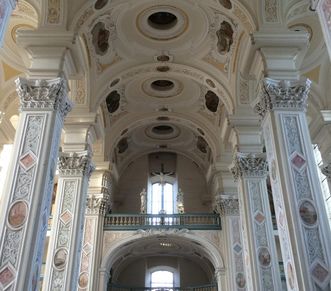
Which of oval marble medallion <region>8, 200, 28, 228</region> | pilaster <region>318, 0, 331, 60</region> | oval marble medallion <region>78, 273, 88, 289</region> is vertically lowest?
oval marble medallion <region>8, 200, 28, 228</region>

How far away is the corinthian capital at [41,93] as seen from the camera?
8.73 meters

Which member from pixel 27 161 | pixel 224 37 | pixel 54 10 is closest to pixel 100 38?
pixel 54 10

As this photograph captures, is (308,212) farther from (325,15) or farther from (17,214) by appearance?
(17,214)

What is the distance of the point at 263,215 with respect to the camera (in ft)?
37.3

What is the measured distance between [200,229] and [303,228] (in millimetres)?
9648

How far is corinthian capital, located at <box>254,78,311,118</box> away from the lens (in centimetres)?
877

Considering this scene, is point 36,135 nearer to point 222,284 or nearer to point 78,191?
point 78,191

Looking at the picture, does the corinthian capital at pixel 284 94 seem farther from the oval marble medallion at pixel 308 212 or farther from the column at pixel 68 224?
the column at pixel 68 224

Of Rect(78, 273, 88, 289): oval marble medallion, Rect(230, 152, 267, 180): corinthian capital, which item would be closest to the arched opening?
Rect(78, 273, 88, 289): oval marble medallion

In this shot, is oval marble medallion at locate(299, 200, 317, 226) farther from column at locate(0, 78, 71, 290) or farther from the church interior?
column at locate(0, 78, 71, 290)

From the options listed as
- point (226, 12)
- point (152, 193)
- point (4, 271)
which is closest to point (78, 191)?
point (4, 271)

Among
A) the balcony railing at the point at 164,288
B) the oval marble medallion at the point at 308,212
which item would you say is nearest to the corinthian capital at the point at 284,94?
the oval marble medallion at the point at 308,212

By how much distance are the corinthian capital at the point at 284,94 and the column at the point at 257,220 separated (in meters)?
3.47

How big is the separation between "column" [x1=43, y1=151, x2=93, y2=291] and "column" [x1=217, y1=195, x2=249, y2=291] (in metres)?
6.12
